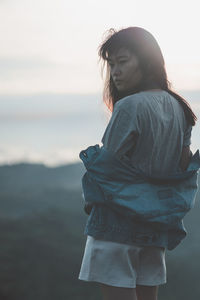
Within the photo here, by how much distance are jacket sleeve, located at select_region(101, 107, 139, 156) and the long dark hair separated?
233 mm

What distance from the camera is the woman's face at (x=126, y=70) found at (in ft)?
6.96

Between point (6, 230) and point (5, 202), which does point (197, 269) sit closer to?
point (6, 230)

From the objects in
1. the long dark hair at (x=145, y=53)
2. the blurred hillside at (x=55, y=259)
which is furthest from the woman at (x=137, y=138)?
the blurred hillside at (x=55, y=259)

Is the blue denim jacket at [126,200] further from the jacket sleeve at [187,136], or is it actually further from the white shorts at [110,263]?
the jacket sleeve at [187,136]

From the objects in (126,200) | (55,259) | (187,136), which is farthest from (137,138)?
(55,259)

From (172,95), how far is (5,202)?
8799mm

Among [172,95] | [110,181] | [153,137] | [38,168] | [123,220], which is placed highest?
[172,95]

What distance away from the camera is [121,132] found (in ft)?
6.48

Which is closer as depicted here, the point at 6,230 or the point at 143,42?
the point at 143,42

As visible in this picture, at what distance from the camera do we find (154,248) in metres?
2.14

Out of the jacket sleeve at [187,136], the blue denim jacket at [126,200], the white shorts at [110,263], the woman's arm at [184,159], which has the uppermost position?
the jacket sleeve at [187,136]

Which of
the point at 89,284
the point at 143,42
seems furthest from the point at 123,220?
the point at 89,284

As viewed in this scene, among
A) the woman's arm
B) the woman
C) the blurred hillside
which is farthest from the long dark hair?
the blurred hillside

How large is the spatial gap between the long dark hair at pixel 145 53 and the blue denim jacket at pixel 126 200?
36 centimetres
